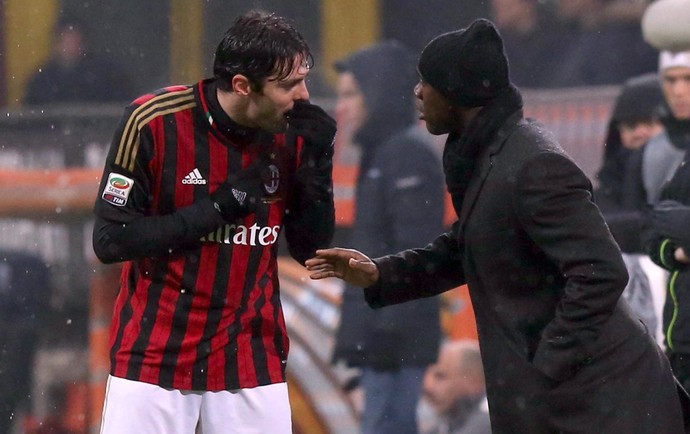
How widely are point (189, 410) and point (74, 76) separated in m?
3.13

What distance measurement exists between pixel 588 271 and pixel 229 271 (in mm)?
957

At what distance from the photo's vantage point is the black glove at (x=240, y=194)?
3102 millimetres

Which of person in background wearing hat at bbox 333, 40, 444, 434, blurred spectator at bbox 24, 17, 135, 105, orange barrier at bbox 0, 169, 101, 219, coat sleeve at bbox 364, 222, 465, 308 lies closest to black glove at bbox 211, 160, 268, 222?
coat sleeve at bbox 364, 222, 465, 308

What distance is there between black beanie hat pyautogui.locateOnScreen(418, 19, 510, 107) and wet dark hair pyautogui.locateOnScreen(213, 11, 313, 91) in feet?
1.41

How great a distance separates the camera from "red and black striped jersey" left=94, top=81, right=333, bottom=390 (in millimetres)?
3143

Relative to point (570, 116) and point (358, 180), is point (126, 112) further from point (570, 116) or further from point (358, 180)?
point (570, 116)

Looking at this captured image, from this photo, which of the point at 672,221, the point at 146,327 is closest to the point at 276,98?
the point at 146,327

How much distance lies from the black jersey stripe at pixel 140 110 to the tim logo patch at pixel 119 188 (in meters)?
0.04

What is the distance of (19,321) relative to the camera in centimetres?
573

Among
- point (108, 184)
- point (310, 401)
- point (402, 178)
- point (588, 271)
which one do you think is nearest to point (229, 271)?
point (108, 184)

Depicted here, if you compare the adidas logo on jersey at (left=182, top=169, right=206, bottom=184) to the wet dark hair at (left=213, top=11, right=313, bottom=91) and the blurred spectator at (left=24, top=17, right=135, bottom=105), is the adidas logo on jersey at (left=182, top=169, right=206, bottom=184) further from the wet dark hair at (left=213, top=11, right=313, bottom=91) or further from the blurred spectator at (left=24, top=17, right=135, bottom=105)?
the blurred spectator at (left=24, top=17, right=135, bottom=105)

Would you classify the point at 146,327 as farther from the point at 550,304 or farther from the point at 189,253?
the point at 550,304

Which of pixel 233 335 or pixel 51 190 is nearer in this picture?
pixel 233 335

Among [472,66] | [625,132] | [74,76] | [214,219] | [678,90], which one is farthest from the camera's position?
[74,76]
